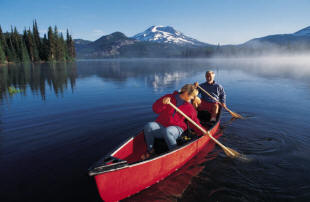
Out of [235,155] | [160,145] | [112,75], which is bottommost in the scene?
[235,155]

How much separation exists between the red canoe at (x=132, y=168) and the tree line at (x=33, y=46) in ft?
318

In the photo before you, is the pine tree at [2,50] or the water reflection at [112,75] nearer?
the water reflection at [112,75]

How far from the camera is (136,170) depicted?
4043mm

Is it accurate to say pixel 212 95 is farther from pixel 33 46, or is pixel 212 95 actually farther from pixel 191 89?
pixel 33 46

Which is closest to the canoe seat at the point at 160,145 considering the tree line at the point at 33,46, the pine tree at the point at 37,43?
the tree line at the point at 33,46

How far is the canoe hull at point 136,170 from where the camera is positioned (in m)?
3.71

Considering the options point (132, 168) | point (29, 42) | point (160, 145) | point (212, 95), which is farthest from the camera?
point (29, 42)

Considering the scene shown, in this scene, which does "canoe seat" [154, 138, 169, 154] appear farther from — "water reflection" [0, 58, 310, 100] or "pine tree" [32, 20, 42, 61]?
"pine tree" [32, 20, 42, 61]

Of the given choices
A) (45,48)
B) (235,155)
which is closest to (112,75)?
(235,155)

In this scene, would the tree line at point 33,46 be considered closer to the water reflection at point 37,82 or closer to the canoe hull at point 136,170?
the water reflection at point 37,82

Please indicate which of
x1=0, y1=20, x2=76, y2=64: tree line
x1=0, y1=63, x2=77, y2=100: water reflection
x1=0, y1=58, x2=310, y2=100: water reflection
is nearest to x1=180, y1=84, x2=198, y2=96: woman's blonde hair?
x1=0, y1=63, x2=77, y2=100: water reflection

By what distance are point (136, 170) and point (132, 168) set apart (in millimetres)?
170

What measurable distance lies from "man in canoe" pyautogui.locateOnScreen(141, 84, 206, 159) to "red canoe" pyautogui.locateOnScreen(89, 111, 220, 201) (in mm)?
353

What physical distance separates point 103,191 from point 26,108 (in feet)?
36.2
